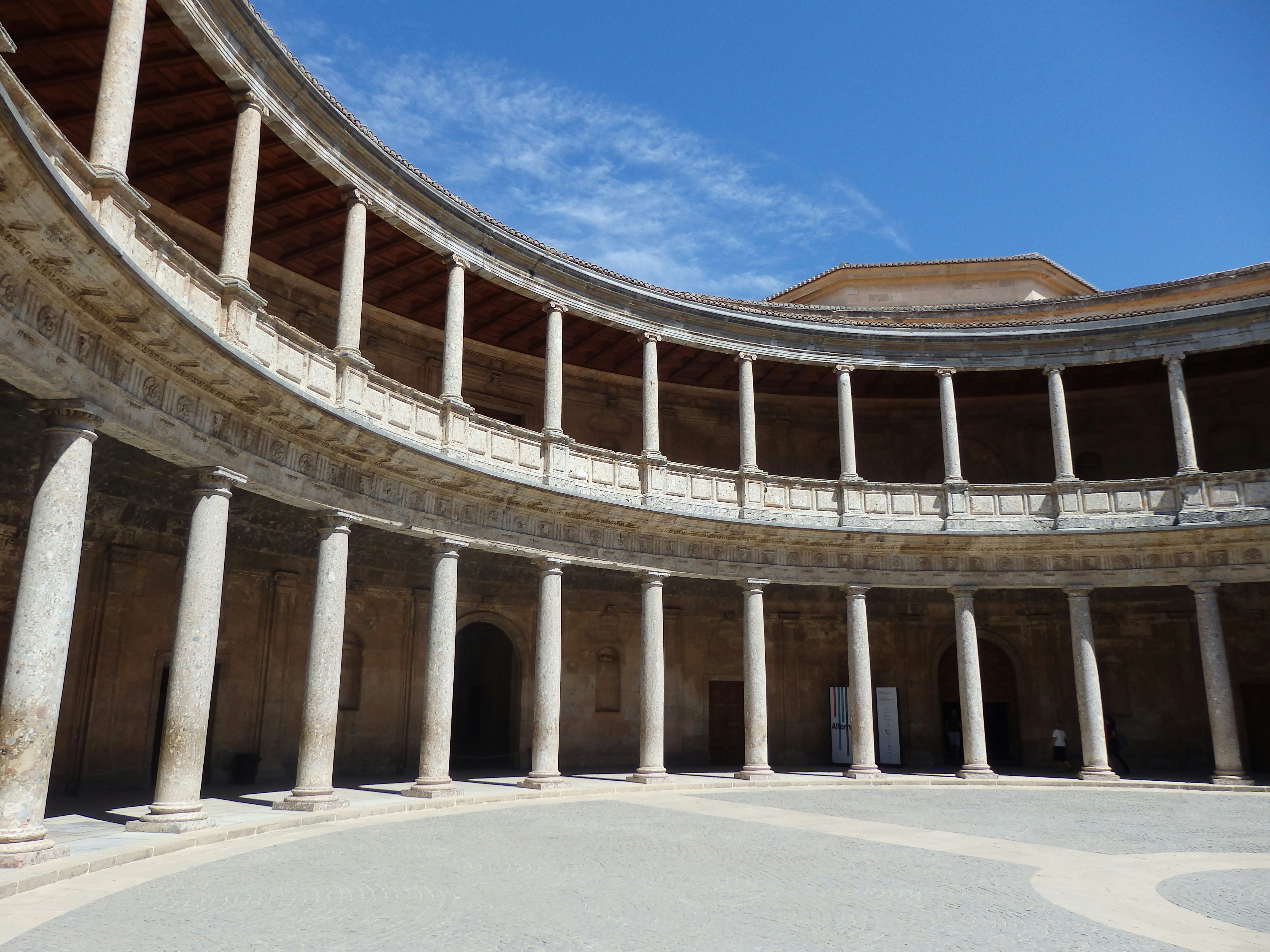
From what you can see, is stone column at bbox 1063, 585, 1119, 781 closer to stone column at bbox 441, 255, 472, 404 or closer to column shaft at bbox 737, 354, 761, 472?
column shaft at bbox 737, 354, 761, 472

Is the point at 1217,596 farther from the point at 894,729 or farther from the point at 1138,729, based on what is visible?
the point at 894,729

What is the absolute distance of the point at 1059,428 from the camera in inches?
826

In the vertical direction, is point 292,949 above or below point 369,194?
below

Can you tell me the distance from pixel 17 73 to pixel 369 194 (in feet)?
15.5

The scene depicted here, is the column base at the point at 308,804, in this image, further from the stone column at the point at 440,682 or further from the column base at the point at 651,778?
the column base at the point at 651,778

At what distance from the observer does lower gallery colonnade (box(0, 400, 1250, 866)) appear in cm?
844

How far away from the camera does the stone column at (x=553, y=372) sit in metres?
17.4

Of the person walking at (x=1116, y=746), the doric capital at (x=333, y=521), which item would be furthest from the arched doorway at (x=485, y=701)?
the person walking at (x=1116, y=746)

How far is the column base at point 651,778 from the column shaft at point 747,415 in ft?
20.8

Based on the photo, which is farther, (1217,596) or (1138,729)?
(1138,729)

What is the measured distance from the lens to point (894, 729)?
22.7 m

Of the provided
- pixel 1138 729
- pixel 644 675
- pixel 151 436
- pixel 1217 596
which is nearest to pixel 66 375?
pixel 151 436

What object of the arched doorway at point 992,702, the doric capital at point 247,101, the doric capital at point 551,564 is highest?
the doric capital at point 247,101

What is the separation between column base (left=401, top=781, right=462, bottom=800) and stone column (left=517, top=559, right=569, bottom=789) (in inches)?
77.5
